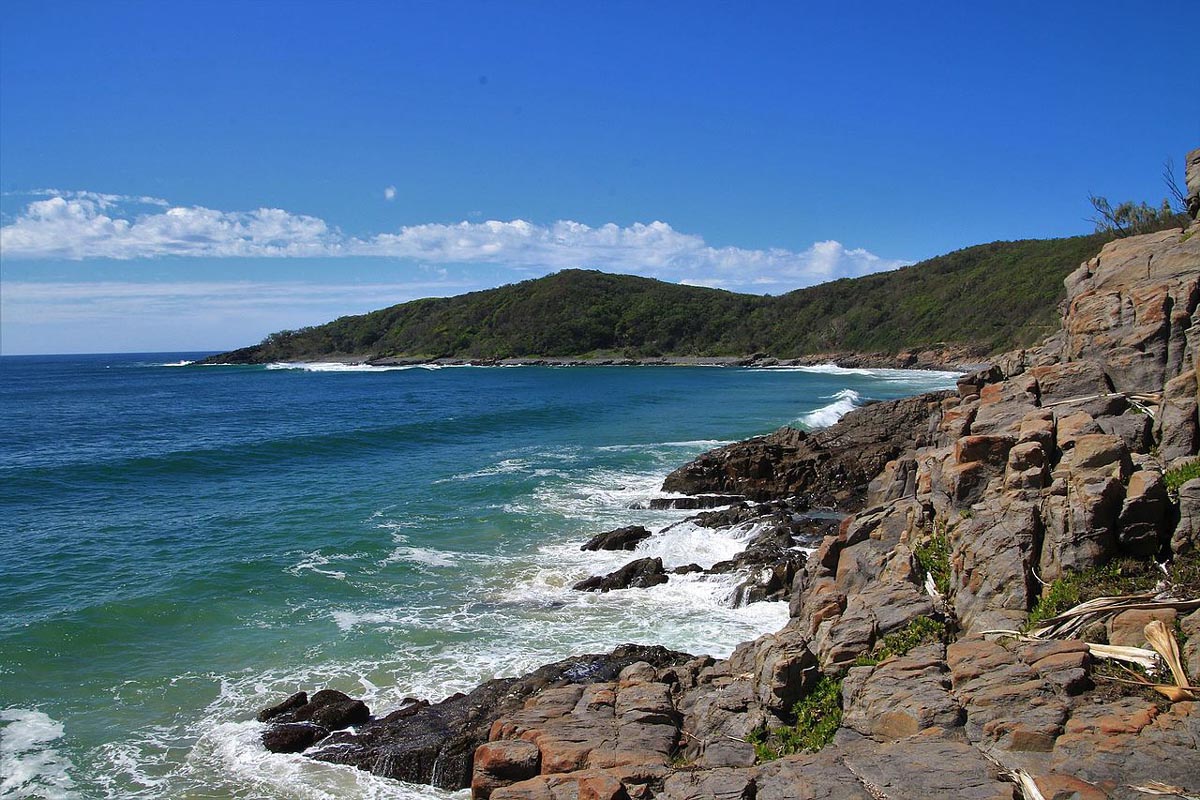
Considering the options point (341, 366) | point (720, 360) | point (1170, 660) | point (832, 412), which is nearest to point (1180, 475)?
point (1170, 660)

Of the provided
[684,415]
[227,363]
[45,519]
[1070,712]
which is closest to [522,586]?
[1070,712]

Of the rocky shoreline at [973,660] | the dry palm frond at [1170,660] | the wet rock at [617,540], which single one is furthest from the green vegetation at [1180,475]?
the wet rock at [617,540]

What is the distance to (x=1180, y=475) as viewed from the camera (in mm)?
10891

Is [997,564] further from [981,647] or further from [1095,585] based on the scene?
[981,647]

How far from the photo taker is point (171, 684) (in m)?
15.7

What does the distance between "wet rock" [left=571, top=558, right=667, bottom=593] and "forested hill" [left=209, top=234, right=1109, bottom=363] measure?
92.0m

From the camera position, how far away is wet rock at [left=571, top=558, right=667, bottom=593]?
2033cm

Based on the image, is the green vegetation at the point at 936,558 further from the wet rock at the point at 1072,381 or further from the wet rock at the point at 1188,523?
the wet rock at the point at 1072,381

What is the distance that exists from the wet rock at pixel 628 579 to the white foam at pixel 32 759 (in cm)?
1135

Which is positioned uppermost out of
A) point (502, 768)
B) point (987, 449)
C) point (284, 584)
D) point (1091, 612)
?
point (987, 449)

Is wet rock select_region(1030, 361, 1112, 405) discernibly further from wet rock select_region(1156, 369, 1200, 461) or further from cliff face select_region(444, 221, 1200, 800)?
wet rock select_region(1156, 369, 1200, 461)

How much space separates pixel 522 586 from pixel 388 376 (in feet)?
337

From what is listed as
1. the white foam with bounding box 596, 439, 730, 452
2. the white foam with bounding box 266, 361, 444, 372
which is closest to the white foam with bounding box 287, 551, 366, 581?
the white foam with bounding box 596, 439, 730, 452

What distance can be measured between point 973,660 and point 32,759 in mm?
14859
